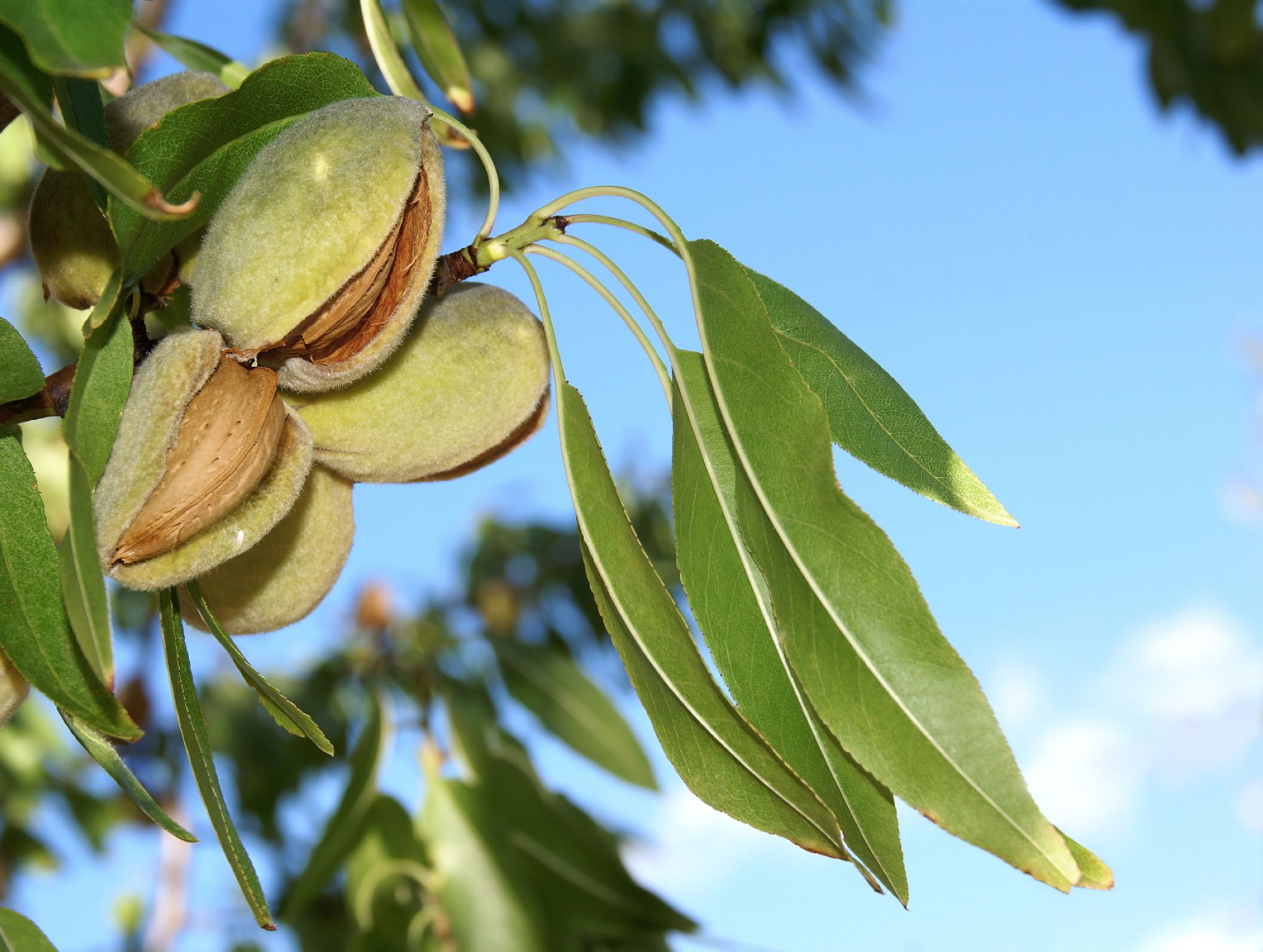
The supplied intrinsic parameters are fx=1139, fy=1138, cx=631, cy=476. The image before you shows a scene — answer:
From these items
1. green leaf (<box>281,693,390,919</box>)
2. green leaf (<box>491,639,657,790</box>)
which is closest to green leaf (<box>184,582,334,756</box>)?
green leaf (<box>281,693,390,919</box>)

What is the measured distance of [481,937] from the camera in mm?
1663

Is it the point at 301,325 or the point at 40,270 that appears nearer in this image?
the point at 301,325

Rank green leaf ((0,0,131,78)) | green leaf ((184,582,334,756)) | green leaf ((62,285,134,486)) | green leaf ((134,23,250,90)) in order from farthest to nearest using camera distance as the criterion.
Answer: green leaf ((134,23,250,90)), green leaf ((184,582,334,756)), green leaf ((62,285,134,486)), green leaf ((0,0,131,78))

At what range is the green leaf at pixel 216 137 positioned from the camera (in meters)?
0.67

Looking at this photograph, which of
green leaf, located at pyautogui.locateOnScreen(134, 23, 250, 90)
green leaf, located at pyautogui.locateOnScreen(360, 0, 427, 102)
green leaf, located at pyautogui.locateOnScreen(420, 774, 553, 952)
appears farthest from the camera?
green leaf, located at pyautogui.locateOnScreen(420, 774, 553, 952)

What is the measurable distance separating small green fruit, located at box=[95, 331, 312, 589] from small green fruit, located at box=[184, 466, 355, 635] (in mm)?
94

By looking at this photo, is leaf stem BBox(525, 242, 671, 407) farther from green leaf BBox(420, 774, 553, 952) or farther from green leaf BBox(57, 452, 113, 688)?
green leaf BBox(420, 774, 553, 952)

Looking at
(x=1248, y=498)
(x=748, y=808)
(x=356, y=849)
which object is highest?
(x=1248, y=498)

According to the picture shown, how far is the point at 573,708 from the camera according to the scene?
7.24ft

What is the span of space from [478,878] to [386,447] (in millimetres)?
1082

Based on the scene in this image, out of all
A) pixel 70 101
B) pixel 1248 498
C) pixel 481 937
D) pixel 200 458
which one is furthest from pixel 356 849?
pixel 1248 498

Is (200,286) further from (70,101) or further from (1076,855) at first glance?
(1076,855)

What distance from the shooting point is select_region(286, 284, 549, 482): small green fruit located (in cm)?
81

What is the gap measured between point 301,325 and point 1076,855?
23.5 inches
